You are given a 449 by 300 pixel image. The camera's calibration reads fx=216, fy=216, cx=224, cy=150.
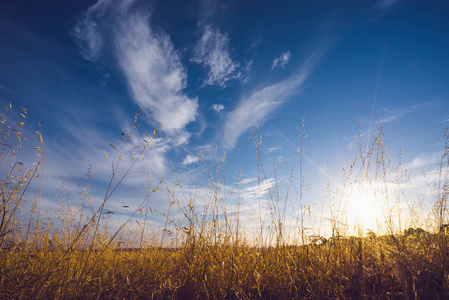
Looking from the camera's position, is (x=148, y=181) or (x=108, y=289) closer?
(x=108, y=289)

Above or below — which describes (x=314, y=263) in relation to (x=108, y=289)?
above

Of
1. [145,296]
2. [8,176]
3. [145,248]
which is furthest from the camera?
[145,248]

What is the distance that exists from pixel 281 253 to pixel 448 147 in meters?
3.35

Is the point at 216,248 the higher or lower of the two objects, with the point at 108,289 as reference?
higher

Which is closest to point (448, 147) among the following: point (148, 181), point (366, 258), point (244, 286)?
point (366, 258)

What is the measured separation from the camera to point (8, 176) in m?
2.24

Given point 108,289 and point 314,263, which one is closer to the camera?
point 108,289

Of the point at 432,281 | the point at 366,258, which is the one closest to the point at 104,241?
the point at 366,258

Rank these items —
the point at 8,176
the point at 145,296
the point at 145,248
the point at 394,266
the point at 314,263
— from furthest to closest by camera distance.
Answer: the point at 145,248 < the point at 314,263 < the point at 394,266 < the point at 8,176 < the point at 145,296

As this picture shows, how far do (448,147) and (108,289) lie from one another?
207 inches

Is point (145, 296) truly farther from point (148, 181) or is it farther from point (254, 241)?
point (254, 241)

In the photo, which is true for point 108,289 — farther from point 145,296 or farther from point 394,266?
point 394,266

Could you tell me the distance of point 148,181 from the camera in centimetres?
289

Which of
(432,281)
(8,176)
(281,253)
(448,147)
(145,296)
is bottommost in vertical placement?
(145,296)
